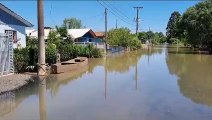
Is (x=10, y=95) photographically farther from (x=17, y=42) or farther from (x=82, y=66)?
(x=82, y=66)

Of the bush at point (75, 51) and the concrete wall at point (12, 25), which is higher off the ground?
the concrete wall at point (12, 25)

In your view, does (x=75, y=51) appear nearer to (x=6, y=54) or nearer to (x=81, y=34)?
(x=6, y=54)

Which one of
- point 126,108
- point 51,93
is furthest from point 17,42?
point 126,108

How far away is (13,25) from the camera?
25.1 metres

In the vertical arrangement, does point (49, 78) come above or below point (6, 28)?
below

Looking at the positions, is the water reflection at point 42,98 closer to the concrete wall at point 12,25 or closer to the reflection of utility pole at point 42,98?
the reflection of utility pole at point 42,98

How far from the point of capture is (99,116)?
10.6 meters

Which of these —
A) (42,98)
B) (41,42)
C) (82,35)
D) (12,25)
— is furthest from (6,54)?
(82,35)

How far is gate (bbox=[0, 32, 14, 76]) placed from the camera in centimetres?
1845

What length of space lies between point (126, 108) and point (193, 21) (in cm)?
4641

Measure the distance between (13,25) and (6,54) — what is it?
260 inches

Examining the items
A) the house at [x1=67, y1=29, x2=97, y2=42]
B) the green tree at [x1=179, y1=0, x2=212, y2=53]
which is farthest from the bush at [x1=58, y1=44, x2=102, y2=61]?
the green tree at [x1=179, y1=0, x2=212, y2=53]

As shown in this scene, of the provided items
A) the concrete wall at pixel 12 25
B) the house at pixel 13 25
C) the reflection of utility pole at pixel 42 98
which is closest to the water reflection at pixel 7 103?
the reflection of utility pole at pixel 42 98

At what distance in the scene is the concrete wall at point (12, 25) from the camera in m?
23.1
